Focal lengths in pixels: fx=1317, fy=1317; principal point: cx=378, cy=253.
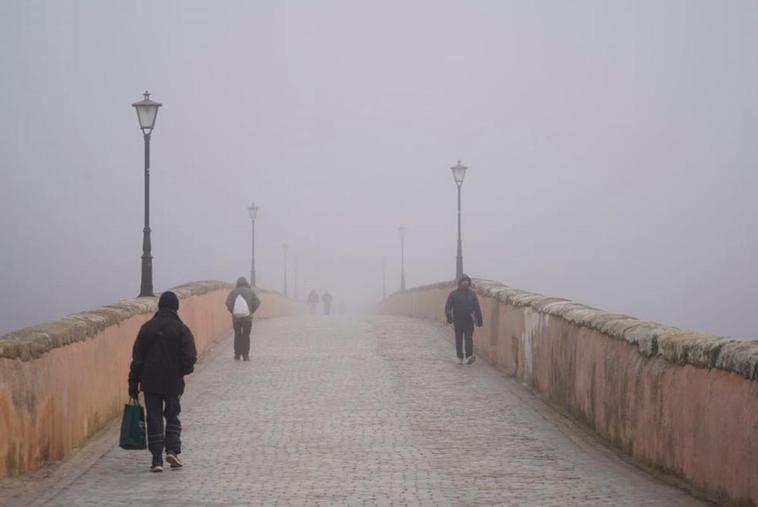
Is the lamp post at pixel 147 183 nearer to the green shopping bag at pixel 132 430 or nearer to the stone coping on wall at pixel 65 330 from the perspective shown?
the stone coping on wall at pixel 65 330

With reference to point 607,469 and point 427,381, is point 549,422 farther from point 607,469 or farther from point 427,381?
point 427,381

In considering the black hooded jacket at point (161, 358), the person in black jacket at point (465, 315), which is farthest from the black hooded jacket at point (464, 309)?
the black hooded jacket at point (161, 358)

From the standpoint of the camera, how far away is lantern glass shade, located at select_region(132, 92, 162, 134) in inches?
869

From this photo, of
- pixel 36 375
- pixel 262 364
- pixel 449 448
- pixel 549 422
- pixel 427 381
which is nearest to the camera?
pixel 36 375

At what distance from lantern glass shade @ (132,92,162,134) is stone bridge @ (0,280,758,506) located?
5.00m

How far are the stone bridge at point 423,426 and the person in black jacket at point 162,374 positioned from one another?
330mm

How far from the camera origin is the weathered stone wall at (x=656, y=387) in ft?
29.7

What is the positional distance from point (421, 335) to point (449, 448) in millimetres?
16346

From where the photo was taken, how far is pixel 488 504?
9703 millimetres

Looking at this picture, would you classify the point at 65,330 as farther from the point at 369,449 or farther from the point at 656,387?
the point at 656,387

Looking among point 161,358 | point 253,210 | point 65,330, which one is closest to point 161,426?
point 161,358

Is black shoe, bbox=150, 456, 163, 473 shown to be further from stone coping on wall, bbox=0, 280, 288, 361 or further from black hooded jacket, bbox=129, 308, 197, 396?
stone coping on wall, bbox=0, 280, 288, 361

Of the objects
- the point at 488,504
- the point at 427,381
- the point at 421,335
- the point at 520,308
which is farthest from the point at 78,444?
the point at 421,335

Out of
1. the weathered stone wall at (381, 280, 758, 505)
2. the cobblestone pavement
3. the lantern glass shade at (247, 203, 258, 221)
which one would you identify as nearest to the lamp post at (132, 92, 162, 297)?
the cobblestone pavement
